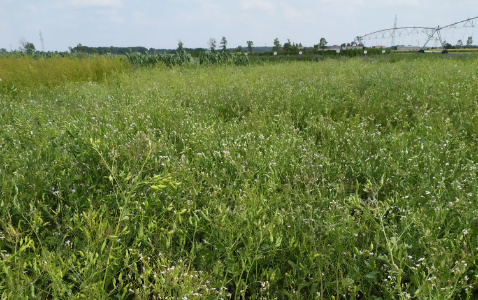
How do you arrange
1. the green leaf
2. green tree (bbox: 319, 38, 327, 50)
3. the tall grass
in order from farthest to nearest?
green tree (bbox: 319, 38, 327, 50) < the tall grass < the green leaf

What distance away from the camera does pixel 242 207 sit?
2.57m

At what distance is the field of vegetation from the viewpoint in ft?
6.59

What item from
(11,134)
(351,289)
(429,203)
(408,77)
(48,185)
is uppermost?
(408,77)

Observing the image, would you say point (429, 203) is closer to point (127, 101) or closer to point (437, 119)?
point (437, 119)

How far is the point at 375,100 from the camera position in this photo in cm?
599

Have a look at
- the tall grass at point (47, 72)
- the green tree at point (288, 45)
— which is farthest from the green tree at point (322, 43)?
the tall grass at point (47, 72)

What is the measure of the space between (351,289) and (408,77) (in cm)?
782

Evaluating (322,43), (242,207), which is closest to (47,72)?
(242,207)

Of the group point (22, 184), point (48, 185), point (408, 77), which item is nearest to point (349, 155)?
point (48, 185)

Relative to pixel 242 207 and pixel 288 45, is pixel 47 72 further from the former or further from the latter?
pixel 288 45

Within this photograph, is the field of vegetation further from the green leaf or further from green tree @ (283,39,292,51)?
green tree @ (283,39,292,51)

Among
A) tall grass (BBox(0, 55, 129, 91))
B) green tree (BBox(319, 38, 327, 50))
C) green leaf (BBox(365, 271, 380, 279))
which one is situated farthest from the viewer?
green tree (BBox(319, 38, 327, 50))

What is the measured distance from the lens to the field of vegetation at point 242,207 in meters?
2.01

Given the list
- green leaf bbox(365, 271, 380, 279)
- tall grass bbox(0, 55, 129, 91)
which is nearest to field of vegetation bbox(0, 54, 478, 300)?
green leaf bbox(365, 271, 380, 279)
